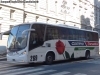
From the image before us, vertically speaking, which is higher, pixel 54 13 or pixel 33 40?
pixel 54 13

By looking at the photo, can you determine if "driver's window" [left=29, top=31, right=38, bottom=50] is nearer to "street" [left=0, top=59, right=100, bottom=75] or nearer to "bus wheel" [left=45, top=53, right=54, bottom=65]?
"street" [left=0, top=59, right=100, bottom=75]

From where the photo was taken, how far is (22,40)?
48.3ft

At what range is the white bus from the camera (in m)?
14.6

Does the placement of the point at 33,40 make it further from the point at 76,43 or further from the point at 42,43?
the point at 76,43

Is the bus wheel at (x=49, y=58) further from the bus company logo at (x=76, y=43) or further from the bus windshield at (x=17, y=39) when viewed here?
the bus company logo at (x=76, y=43)

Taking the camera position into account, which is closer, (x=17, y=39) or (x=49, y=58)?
(x=17, y=39)

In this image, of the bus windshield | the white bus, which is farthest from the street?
the bus windshield

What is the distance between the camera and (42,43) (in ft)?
51.2

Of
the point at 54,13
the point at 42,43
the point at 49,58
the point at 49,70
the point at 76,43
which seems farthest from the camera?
the point at 54,13

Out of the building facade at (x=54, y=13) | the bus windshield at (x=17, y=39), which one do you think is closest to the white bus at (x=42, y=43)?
the bus windshield at (x=17, y=39)

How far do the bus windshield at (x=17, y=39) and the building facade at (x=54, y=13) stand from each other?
19497 mm

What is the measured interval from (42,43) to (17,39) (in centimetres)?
185

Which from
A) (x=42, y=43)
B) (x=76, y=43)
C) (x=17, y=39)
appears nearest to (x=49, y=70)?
(x=42, y=43)

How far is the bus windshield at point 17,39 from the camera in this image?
14.6 m
